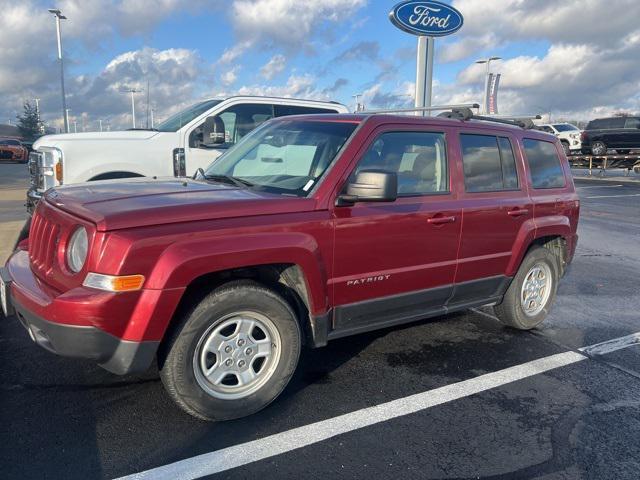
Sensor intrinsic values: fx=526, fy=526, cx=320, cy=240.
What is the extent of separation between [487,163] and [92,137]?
4.78 metres

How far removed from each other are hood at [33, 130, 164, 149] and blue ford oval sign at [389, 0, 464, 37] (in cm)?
1037

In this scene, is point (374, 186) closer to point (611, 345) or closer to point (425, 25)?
point (611, 345)

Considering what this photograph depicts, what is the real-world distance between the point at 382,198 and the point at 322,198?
39cm

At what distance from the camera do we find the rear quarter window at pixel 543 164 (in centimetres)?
487

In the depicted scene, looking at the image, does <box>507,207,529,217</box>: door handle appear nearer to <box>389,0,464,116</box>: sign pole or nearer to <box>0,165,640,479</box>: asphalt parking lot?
<box>0,165,640,479</box>: asphalt parking lot

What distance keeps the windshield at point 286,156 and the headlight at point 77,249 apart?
1.20m

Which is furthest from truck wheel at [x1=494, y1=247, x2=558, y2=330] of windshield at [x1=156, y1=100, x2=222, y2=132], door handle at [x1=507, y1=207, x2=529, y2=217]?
windshield at [x1=156, y1=100, x2=222, y2=132]

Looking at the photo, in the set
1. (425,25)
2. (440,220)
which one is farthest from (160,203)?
(425,25)

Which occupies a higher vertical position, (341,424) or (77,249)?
(77,249)

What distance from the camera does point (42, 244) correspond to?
3.29 m

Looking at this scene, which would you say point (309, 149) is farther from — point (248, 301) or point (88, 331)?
point (88, 331)

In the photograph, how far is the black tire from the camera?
26.4m

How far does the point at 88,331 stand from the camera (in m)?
2.73

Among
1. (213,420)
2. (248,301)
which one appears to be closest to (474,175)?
(248,301)
